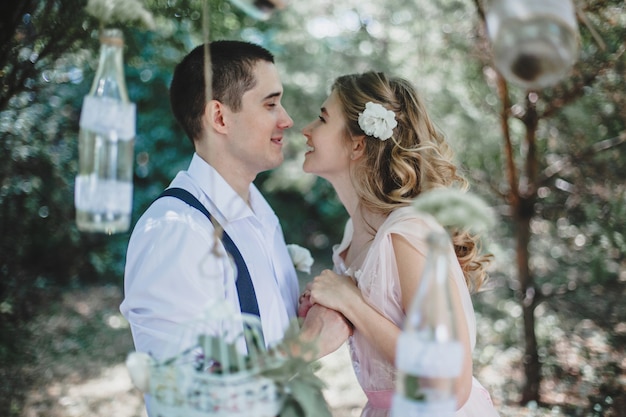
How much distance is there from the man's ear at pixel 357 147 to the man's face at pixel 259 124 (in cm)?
27

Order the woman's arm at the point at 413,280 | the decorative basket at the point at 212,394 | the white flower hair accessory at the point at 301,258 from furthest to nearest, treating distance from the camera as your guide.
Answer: the white flower hair accessory at the point at 301,258
the woman's arm at the point at 413,280
the decorative basket at the point at 212,394

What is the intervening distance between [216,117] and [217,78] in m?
0.15

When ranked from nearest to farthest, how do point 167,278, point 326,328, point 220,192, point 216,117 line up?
point 167,278, point 326,328, point 220,192, point 216,117

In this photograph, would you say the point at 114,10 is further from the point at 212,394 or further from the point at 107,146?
the point at 212,394

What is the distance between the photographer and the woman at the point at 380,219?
7.07 feet

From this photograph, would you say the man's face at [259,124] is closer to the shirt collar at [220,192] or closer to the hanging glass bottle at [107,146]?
the shirt collar at [220,192]

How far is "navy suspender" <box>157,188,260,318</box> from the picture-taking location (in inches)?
80.9

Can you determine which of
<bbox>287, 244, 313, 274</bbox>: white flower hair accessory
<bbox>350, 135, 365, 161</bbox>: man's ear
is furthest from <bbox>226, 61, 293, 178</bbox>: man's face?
<bbox>287, 244, 313, 274</bbox>: white flower hair accessory

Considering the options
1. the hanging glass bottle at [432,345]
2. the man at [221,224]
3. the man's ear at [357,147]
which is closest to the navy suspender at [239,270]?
the man at [221,224]

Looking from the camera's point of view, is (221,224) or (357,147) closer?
(221,224)

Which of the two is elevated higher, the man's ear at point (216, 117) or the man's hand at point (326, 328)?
the man's ear at point (216, 117)

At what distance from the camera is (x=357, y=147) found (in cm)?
253

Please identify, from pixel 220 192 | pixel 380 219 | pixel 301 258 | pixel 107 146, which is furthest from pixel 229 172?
pixel 107 146

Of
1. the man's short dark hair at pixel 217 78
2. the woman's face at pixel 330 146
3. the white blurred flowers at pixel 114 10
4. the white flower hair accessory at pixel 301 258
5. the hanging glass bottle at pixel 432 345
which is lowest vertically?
the white flower hair accessory at pixel 301 258
